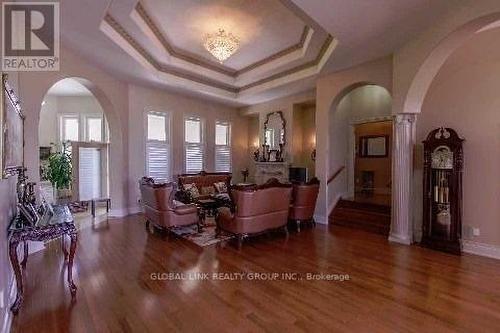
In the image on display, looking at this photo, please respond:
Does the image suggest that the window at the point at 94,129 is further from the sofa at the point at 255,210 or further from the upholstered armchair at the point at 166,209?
the sofa at the point at 255,210

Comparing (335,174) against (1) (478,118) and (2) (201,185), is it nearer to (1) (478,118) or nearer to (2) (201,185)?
(1) (478,118)

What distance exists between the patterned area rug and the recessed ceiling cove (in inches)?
139

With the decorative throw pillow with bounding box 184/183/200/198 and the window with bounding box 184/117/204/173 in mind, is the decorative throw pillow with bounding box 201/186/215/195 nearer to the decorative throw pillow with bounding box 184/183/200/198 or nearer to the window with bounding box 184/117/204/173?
the decorative throw pillow with bounding box 184/183/200/198

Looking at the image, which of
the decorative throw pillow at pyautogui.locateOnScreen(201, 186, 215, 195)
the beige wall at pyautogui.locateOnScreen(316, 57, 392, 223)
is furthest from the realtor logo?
the beige wall at pyautogui.locateOnScreen(316, 57, 392, 223)

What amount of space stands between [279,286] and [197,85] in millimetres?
5901

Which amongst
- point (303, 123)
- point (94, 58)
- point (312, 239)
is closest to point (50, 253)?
point (94, 58)

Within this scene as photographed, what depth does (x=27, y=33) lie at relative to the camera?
3.76 metres

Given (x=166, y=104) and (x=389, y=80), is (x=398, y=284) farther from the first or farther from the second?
(x=166, y=104)

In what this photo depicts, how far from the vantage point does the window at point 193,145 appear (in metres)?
8.62

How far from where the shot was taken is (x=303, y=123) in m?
8.70

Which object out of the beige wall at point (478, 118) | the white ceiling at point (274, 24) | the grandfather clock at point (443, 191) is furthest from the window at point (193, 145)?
the beige wall at point (478, 118)

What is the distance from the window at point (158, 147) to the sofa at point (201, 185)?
61 cm

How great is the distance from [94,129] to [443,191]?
33.3 ft

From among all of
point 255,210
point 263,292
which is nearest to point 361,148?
point 255,210
